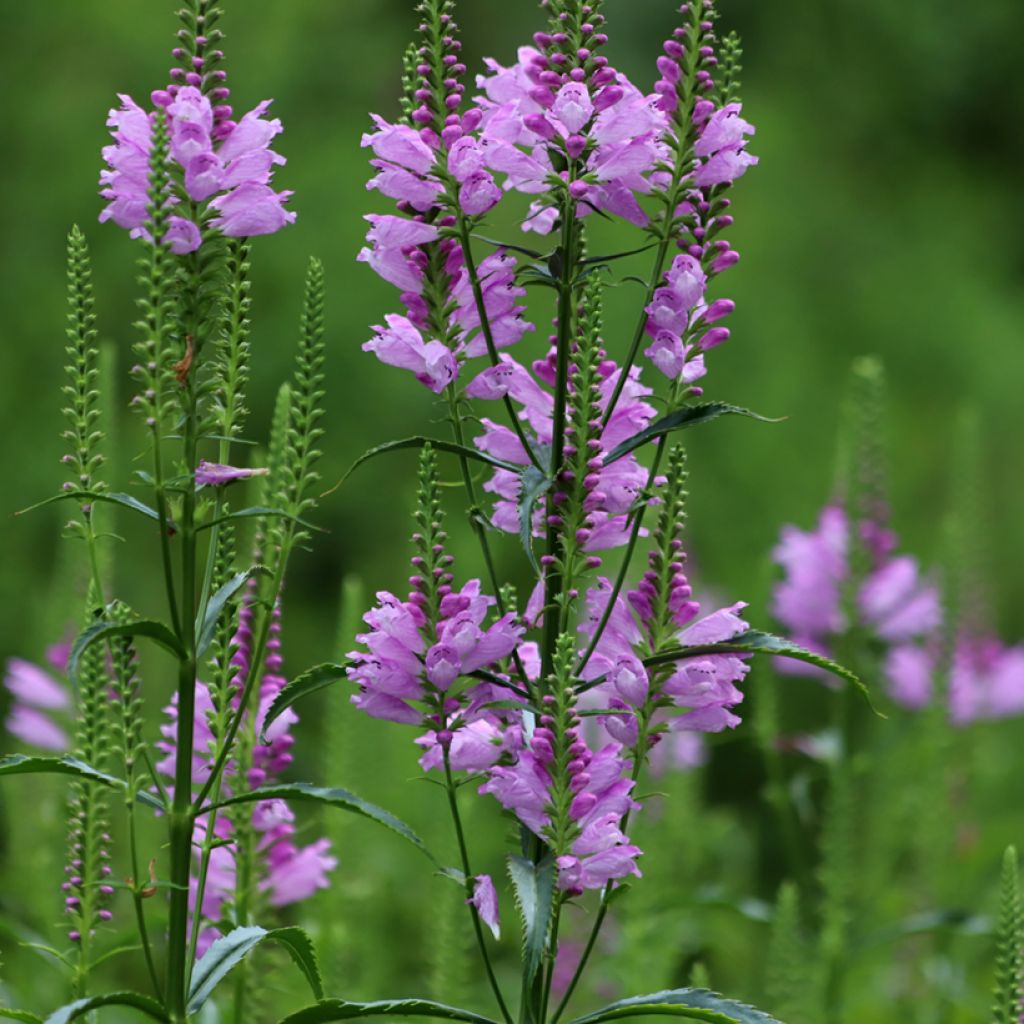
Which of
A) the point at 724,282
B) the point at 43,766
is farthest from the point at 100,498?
the point at 724,282

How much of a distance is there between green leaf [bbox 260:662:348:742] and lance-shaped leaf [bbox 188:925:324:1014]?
217 millimetres

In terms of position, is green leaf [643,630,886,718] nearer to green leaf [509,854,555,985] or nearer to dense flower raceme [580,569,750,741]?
dense flower raceme [580,569,750,741]

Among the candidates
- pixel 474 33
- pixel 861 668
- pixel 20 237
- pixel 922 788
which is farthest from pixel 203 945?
pixel 474 33

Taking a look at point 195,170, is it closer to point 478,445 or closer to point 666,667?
point 478,445

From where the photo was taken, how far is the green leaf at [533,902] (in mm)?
1575

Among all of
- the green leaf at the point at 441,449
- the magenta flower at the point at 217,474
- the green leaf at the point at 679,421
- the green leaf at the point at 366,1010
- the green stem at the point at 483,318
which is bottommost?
the green leaf at the point at 366,1010

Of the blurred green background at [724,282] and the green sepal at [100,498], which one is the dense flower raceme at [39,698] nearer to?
the green sepal at [100,498]

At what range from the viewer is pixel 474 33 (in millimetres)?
9719

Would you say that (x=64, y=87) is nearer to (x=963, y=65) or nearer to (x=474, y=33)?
(x=474, y=33)

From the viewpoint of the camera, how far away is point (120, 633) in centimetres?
158

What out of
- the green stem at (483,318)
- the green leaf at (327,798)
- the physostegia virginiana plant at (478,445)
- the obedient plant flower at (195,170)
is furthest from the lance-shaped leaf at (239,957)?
the obedient plant flower at (195,170)

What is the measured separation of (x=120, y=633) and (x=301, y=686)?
0.21m

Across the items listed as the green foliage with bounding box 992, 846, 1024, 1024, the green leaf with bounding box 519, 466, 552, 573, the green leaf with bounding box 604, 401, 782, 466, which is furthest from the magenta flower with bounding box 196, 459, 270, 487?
the green foliage with bounding box 992, 846, 1024, 1024

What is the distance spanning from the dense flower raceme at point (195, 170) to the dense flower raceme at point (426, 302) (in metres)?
A: 0.14
